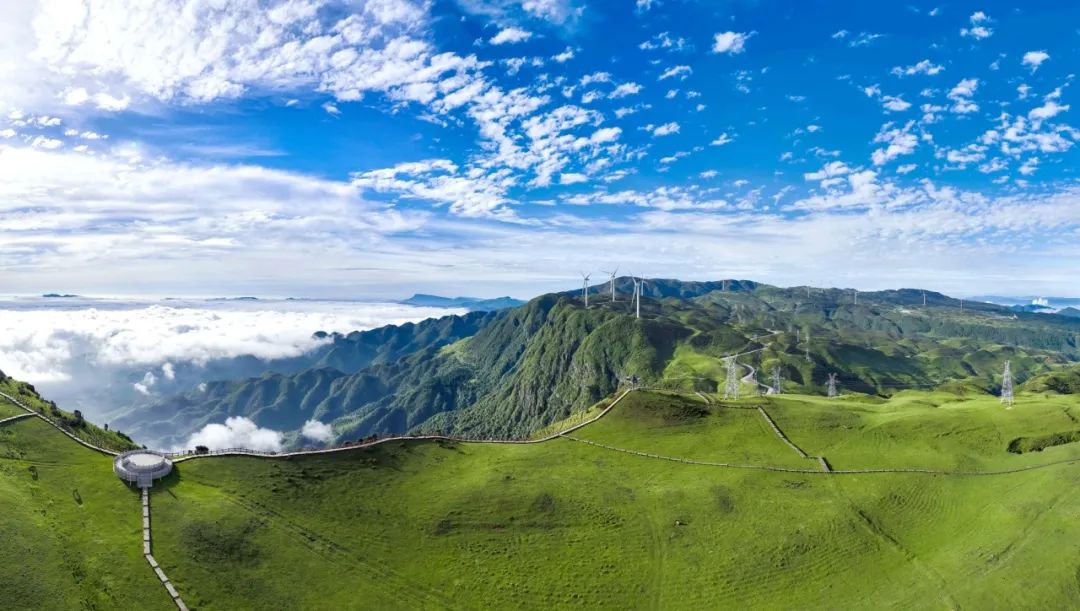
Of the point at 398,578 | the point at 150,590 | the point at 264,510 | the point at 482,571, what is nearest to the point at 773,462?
the point at 482,571

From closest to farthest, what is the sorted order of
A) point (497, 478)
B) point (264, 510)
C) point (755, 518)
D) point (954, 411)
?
1. point (264, 510)
2. point (755, 518)
3. point (497, 478)
4. point (954, 411)

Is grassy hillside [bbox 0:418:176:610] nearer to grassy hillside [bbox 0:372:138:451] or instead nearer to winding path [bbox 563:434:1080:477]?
grassy hillside [bbox 0:372:138:451]

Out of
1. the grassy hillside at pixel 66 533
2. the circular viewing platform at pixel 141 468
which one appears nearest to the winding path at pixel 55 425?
the grassy hillside at pixel 66 533

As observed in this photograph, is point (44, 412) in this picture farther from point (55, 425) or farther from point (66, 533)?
point (66, 533)

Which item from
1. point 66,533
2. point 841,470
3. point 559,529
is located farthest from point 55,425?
point 841,470

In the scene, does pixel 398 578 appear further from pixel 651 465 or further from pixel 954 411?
pixel 954 411

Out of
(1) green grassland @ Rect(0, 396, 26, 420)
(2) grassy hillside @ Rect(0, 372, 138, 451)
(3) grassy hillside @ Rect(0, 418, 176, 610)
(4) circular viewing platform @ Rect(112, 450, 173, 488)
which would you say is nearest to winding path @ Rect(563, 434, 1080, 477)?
(4) circular viewing platform @ Rect(112, 450, 173, 488)
